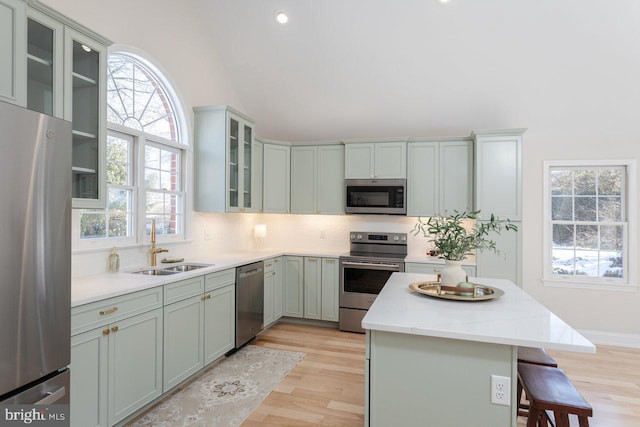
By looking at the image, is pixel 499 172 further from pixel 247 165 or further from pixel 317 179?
pixel 247 165

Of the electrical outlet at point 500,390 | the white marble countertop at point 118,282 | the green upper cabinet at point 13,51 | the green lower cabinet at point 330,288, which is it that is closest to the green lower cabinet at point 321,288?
the green lower cabinet at point 330,288

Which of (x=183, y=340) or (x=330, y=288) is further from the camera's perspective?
(x=330, y=288)

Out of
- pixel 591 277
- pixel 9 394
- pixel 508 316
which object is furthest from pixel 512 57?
pixel 9 394

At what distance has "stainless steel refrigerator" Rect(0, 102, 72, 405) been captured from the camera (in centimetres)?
142

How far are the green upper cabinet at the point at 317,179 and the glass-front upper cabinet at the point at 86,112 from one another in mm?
2801

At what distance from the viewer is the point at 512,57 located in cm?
376

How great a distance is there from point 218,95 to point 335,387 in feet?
11.1

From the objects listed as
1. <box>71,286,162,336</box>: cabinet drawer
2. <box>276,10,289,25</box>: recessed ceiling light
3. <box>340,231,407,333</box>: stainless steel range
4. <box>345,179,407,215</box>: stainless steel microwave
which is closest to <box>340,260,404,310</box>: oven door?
<box>340,231,407,333</box>: stainless steel range

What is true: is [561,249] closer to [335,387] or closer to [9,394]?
[335,387]

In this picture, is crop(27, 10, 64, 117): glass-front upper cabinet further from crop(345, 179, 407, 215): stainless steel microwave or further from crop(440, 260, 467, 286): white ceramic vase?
crop(345, 179, 407, 215): stainless steel microwave

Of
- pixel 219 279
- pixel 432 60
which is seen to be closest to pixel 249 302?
pixel 219 279

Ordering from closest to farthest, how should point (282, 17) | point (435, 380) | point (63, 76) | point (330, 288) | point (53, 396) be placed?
point (53, 396) → point (435, 380) → point (63, 76) → point (282, 17) → point (330, 288)

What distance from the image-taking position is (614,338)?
4102 mm

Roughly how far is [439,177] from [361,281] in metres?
1.55
